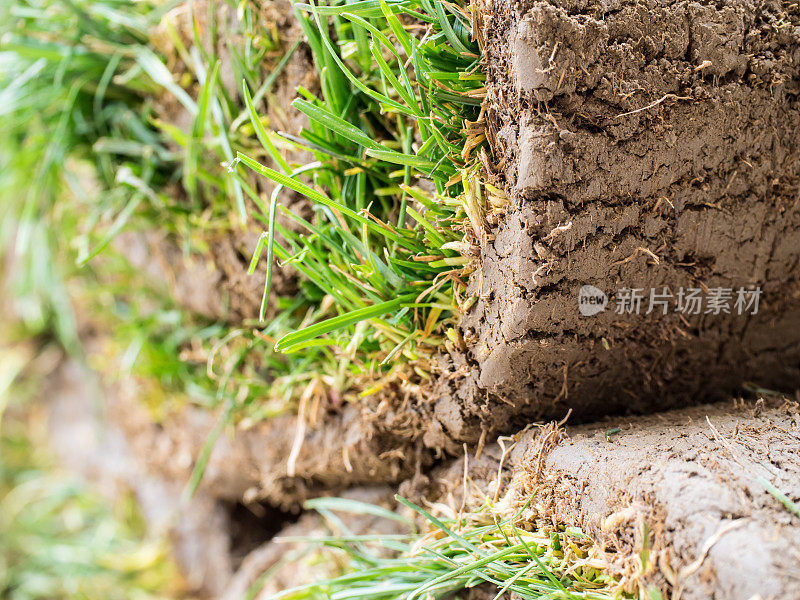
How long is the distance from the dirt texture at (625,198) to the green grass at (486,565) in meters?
0.14

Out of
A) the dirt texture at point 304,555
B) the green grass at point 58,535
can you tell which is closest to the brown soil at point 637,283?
the dirt texture at point 304,555

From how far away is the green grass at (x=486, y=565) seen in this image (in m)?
0.72

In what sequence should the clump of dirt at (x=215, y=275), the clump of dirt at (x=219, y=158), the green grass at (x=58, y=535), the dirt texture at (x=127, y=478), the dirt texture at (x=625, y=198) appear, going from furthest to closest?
the green grass at (x=58, y=535) → the dirt texture at (x=127, y=478) → the clump of dirt at (x=215, y=275) → the clump of dirt at (x=219, y=158) → the dirt texture at (x=625, y=198)

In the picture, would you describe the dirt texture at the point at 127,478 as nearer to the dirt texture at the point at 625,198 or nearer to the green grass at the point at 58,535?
the green grass at the point at 58,535

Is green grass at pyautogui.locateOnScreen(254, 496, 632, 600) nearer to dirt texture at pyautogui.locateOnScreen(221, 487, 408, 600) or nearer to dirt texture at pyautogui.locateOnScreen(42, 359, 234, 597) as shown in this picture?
dirt texture at pyautogui.locateOnScreen(221, 487, 408, 600)

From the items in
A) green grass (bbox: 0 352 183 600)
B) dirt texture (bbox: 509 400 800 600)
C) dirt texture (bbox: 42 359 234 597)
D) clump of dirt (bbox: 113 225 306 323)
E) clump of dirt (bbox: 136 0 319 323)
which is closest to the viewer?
dirt texture (bbox: 509 400 800 600)

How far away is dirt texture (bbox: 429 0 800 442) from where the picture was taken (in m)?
0.70

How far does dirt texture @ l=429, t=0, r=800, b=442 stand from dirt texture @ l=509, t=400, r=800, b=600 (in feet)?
0.31

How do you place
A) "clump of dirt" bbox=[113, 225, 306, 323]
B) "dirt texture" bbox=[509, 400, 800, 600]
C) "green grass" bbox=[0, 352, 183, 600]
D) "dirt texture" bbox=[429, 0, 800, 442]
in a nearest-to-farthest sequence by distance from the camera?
"dirt texture" bbox=[509, 400, 800, 600] < "dirt texture" bbox=[429, 0, 800, 442] < "clump of dirt" bbox=[113, 225, 306, 323] < "green grass" bbox=[0, 352, 183, 600]

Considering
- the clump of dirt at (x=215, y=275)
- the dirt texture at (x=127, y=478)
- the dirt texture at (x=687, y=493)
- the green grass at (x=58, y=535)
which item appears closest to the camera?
the dirt texture at (x=687, y=493)

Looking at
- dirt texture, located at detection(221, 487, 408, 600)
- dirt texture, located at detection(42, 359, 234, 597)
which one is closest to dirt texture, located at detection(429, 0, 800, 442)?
dirt texture, located at detection(221, 487, 408, 600)

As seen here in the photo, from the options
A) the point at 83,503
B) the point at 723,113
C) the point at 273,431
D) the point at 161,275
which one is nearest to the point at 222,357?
the point at 273,431

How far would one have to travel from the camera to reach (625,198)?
753 millimetres

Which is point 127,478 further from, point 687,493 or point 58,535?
point 687,493
